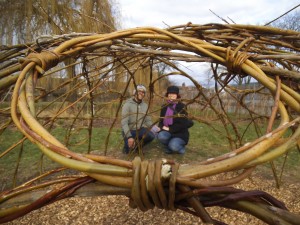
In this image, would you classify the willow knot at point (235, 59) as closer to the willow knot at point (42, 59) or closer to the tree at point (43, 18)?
the willow knot at point (42, 59)

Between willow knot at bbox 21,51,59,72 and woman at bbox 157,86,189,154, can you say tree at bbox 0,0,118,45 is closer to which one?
woman at bbox 157,86,189,154

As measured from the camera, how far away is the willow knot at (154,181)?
364 millimetres

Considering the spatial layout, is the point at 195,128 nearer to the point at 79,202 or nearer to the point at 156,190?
the point at 79,202

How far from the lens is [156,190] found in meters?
0.37

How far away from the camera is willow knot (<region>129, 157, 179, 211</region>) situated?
0.36 metres

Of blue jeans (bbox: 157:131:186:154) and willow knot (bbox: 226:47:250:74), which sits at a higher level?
Answer: willow knot (bbox: 226:47:250:74)

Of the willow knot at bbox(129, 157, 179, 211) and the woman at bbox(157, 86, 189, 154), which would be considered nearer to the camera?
the willow knot at bbox(129, 157, 179, 211)

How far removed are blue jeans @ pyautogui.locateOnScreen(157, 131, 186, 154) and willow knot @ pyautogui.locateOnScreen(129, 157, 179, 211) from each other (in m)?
3.06

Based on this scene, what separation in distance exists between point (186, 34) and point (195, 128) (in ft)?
16.0

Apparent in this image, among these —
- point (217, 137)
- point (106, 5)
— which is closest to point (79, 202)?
point (217, 137)

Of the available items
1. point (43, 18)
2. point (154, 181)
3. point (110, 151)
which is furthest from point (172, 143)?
point (43, 18)

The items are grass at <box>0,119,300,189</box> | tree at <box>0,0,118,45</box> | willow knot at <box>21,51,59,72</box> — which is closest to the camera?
willow knot at <box>21,51,59,72</box>

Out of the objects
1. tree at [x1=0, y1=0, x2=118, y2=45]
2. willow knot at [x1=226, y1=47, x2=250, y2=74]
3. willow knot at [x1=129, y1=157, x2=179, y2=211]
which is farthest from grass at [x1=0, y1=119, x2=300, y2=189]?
tree at [x1=0, y1=0, x2=118, y2=45]

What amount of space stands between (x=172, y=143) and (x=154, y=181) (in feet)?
10.2
